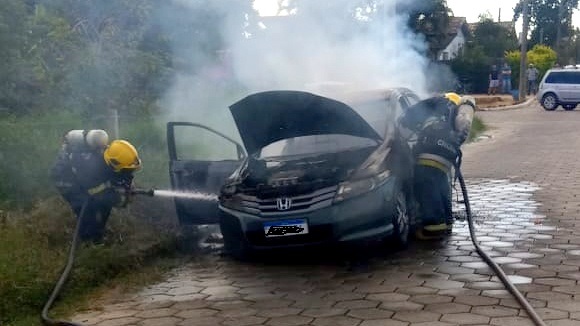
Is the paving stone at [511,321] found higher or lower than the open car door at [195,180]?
lower

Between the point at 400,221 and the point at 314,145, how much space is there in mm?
1289

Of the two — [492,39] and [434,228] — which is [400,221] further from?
[492,39]

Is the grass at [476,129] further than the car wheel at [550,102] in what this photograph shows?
No

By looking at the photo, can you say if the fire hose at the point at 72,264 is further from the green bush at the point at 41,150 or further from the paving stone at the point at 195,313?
the green bush at the point at 41,150

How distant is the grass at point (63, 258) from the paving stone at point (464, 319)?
2.77 meters

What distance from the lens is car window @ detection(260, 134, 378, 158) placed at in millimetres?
7383

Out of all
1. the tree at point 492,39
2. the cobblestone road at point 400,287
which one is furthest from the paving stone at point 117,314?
the tree at point 492,39

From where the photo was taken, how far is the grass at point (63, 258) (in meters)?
5.77

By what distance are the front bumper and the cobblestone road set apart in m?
0.28

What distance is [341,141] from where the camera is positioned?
24.4 ft

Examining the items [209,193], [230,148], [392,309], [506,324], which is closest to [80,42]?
[230,148]

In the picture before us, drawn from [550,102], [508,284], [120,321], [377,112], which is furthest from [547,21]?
[120,321]

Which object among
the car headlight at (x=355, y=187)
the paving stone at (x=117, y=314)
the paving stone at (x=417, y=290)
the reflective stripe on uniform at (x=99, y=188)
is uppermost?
the reflective stripe on uniform at (x=99, y=188)

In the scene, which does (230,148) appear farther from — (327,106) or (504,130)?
(504,130)
